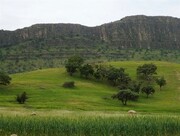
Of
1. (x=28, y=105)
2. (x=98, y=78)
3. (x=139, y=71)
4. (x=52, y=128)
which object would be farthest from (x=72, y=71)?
(x=52, y=128)

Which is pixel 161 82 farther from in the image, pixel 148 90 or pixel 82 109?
pixel 82 109

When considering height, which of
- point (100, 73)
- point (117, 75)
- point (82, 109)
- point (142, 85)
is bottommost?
point (82, 109)

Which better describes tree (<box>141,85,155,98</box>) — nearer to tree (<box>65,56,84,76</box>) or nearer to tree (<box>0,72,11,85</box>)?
tree (<box>65,56,84,76</box>)

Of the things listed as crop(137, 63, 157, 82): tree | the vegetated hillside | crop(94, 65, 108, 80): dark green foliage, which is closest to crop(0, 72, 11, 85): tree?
the vegetated hillside

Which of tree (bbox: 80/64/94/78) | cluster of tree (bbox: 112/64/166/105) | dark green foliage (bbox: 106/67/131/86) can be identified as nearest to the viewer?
cluster of tree (bbox: 112/64/166/105)

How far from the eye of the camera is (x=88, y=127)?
50844 mm

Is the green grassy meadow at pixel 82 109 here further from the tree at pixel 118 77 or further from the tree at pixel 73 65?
the tree at pixel 118 77

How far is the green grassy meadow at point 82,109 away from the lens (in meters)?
51.1

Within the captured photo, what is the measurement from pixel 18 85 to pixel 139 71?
5268cm

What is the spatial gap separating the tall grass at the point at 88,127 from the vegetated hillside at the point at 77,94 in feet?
173

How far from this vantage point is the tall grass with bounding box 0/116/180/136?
50250 millimetres

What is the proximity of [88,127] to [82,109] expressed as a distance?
56901 mm

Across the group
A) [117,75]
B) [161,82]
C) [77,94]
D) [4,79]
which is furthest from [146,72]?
[4,79]

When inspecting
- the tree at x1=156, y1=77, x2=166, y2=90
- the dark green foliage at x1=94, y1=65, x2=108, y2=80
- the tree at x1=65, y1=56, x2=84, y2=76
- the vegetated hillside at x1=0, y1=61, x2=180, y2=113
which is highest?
the tree at x1=65, y1=56, x2=84, y2=76
